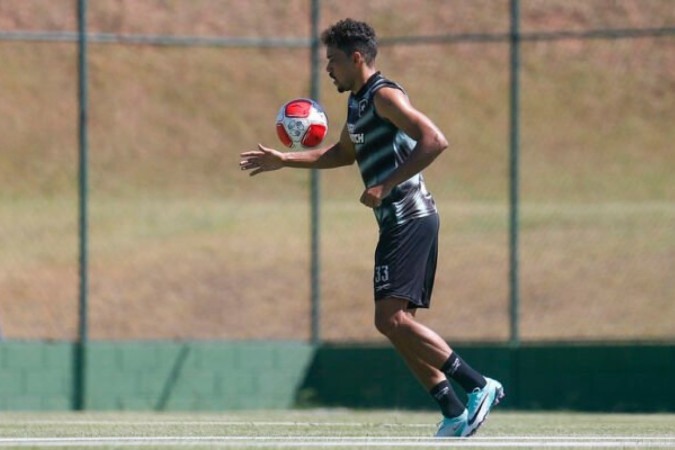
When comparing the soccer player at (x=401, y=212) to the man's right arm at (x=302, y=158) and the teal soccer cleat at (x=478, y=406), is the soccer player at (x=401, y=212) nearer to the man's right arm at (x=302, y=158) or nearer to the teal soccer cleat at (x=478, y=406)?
the teal soccer cleat at (x=478, y=406)

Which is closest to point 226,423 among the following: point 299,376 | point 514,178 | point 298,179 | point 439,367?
point 439,367

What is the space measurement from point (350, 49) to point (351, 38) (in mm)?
65

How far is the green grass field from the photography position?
8.77 meters

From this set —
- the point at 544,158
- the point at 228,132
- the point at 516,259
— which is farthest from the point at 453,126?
the point at 516,259

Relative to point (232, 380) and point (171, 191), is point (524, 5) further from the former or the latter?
point (232, 380)

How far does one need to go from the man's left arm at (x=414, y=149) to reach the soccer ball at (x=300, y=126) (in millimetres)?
917

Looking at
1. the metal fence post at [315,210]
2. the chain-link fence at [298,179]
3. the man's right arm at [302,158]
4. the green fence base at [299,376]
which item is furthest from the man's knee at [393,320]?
the chain-link fence at [298,179]

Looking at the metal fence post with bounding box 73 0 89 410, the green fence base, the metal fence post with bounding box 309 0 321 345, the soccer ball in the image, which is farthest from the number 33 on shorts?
the metal fence post with bounding box 309 0 321 345

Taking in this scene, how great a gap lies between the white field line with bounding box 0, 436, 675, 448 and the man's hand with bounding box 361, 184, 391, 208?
1.29m

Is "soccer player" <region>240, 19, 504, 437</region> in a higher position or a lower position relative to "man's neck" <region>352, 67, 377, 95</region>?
lower

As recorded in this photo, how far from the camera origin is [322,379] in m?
15.3

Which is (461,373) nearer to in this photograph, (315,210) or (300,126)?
(300,126)

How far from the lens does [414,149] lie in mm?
9312

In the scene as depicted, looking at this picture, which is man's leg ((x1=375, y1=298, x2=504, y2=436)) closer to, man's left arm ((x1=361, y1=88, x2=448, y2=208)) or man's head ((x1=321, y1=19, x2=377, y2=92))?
man's left arm ((x1=361, y1=88, x2=448, y2=208))
